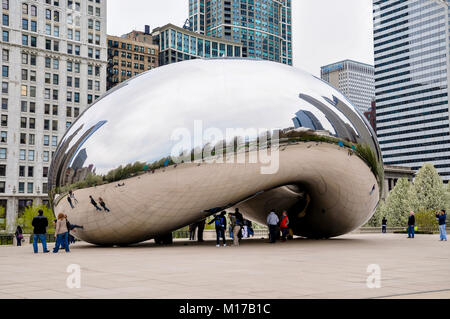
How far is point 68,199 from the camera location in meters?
16.1

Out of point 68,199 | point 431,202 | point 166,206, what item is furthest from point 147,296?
point 431,202

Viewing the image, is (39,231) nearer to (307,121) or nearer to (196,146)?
(196,146)

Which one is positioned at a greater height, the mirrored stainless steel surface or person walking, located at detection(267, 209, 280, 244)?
the mirrored stainless steel surface

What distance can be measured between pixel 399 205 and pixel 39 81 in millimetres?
58251

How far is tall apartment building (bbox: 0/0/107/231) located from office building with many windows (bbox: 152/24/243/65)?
53.4m

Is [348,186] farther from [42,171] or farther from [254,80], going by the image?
[42,171]

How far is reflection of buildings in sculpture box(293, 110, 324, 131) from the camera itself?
1647cm

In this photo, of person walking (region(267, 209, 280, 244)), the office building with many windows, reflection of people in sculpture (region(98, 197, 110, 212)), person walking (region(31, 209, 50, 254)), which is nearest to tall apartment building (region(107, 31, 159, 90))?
the office building with many windows

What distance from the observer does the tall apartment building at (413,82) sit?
550ft

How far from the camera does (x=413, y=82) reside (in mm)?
172750

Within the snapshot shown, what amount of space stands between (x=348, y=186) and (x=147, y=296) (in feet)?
40.8

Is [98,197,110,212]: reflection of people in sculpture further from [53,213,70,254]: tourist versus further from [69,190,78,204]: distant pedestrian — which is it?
[53,213,70,254]: tourist

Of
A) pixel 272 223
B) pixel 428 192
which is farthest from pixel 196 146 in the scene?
pixel 428 192

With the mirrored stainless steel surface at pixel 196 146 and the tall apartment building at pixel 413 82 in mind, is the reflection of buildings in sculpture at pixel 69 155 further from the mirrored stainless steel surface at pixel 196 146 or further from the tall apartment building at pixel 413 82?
the tall apartment building at pixel 413 82
